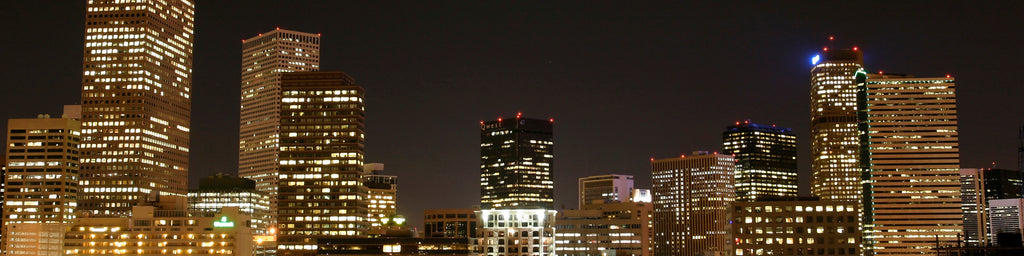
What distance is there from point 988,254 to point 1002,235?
8.42 m

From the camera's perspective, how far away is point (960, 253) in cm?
16250

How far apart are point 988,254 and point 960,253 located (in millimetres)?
7756

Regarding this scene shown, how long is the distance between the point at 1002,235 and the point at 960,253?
15826 mm

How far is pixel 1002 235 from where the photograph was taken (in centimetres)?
17412

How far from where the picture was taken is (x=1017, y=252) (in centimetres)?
16600

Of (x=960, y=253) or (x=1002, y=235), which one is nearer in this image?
(x=960, y=253)

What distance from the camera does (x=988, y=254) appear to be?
16750cm

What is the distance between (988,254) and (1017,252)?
3.82 meters

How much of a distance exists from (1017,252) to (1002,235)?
8.39 m

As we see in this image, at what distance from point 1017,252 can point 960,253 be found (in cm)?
1001
